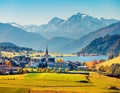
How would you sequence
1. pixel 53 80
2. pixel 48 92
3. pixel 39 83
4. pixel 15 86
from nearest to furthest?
1. pixel 48 92
2. pixel 15 86
3. pixel 39 83
4. pixel 53 80

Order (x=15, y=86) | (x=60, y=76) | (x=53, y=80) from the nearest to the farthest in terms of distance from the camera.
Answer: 1. (x=15, y=86)
2. (x=53, y=80)
3. (x=60, y=76)

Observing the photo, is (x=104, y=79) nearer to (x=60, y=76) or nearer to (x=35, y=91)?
(x=60, y=76)

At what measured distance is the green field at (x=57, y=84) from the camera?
9312cm

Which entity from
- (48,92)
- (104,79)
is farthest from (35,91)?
(104,79)

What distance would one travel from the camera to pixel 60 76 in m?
125

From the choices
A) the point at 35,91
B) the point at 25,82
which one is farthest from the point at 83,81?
the point at 35,91

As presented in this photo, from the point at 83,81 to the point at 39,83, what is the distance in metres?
12.8

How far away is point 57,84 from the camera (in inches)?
4230

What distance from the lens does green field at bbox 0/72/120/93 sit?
93.1 m

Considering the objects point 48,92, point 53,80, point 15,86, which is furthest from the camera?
point 53,80

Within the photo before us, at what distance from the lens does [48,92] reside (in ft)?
295

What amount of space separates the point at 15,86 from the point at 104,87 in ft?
67.0

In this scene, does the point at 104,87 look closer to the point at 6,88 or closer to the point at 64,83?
the point at 64,83

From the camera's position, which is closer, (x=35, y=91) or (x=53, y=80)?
(x=35, y=91)
